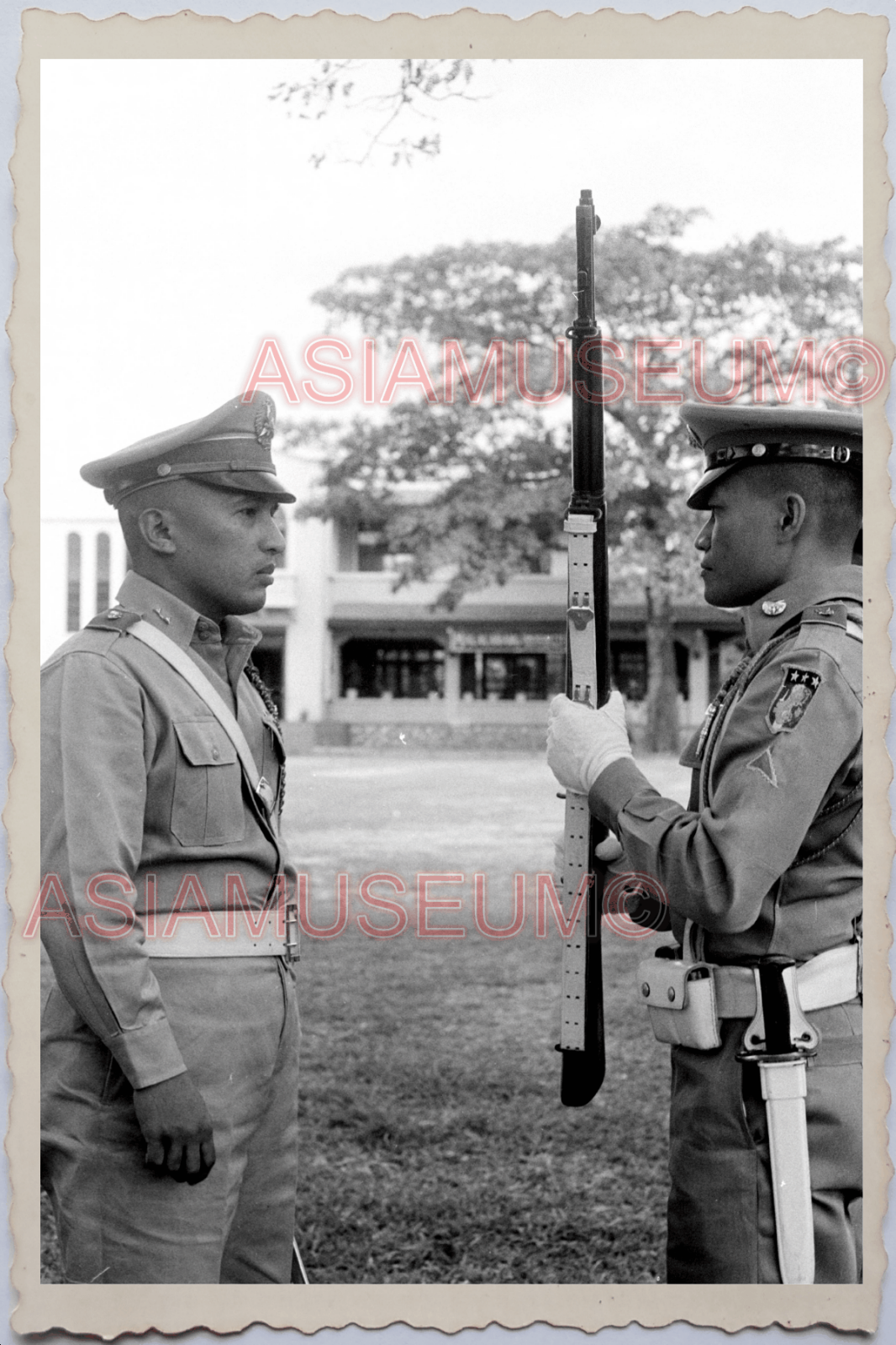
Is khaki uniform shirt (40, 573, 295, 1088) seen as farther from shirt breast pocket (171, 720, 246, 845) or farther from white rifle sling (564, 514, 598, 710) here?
white rifle sling (564, 514, 598, 710)

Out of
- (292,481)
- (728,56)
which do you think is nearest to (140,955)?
(728,56)

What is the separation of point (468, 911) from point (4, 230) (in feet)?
21.8

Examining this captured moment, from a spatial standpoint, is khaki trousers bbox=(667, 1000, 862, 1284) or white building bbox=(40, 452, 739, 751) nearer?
khaki trousers bbox=(667, 1000, 862, 1284)

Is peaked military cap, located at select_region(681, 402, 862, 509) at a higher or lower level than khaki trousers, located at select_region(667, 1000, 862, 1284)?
higher

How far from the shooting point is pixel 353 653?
6543 millimetres

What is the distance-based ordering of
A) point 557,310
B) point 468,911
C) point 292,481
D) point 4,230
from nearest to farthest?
point 4,230 < point 292,481 < point 557,310 < point 468,911

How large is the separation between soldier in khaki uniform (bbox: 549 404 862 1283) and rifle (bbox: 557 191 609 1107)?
166 millimetres

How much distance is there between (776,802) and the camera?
2479 mm

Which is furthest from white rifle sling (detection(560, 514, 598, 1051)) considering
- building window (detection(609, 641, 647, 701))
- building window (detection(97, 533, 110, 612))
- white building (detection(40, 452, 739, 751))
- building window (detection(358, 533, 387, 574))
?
building window (detection(609, 641, 647, 701))

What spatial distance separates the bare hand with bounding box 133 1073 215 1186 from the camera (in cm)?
254

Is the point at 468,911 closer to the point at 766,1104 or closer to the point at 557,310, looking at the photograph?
the point at 557,310

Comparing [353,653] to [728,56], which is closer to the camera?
[728,56]

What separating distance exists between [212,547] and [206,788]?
537mm

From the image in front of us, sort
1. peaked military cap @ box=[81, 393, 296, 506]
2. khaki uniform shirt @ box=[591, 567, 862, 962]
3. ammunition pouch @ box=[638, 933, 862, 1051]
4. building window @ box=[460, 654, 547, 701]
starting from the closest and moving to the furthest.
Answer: khaki uniform shirt @ box=[591, 567, 862, 962], ammunition pouch @ box=[638, 933, 862, 1051], peaked military cap @ box=[81, 393, 296, 506], building window @ box=[460, 654, 547, 701]
